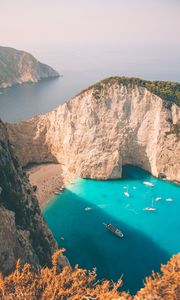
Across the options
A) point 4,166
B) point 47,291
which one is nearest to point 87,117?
point 4,166

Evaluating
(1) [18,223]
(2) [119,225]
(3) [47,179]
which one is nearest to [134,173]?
(3) [47,179]

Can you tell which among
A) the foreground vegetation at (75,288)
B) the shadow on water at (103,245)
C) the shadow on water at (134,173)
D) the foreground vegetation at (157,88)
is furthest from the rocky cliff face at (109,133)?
the foreground vegetation at (75,288)

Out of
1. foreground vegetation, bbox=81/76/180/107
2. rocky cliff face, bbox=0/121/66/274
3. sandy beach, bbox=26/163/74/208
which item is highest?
foreground vegetation, bbox=81/76/180/107

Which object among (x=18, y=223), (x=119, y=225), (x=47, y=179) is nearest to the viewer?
(x=18, y=223)

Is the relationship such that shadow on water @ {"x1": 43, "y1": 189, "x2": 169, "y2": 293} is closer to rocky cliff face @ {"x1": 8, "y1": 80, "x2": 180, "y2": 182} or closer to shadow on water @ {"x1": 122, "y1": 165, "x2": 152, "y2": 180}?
shadow on water @ {"x1": 122, "y1": 165, "x2": 152, "y2": 180}

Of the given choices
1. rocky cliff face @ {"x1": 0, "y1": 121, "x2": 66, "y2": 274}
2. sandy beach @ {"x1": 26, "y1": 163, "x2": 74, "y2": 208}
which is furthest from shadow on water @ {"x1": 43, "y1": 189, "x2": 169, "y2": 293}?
rocky cliff face @ {"x1": 0, "y1": 121, "x2": 66, "y2": 274}

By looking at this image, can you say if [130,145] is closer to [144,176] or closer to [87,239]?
[144,176]

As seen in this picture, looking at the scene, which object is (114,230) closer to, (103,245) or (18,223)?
(103,245)
